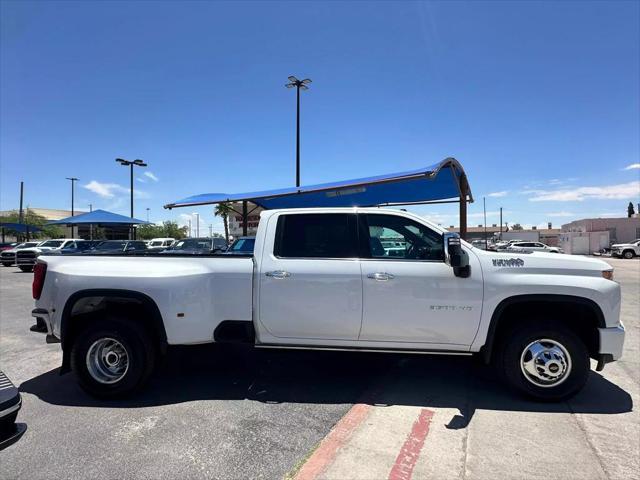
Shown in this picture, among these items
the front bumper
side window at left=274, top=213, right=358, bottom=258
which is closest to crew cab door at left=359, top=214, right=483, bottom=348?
side window at left=274, top=213, right=358, bottom=258

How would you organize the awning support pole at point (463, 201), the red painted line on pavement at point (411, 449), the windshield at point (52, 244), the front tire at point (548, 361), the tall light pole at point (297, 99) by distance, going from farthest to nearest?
the windshield at point (52, 244), the tall light pole at point (297, 99), the awning support pole at point (463, 201), the front tire at point (548, 361), the red painted line on pavement at point (411, 449)

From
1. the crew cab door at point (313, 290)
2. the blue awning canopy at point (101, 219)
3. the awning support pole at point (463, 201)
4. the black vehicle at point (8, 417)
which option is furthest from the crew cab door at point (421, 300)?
the blue awning canopy at point (101, 219)

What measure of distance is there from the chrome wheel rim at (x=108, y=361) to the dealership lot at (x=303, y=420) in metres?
0.27

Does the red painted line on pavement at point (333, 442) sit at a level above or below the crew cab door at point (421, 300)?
below

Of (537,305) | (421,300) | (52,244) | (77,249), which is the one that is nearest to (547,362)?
(537,305)

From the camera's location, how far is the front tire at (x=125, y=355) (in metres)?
4.25

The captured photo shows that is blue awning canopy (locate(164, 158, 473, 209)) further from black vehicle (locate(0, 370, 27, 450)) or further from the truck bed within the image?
black vehicle (locate(0, 370, 27, 450))

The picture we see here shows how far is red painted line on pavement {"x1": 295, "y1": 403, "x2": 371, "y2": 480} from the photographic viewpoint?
300 cm

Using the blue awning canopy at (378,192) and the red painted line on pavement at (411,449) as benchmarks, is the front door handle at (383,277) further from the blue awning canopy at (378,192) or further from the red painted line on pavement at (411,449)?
the blue awning canopy at (378,192)

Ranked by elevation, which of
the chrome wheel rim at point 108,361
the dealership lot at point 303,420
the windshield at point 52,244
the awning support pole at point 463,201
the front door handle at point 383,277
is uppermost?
the awning support pole at point 463,201

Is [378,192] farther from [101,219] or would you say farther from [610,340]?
[101,219]

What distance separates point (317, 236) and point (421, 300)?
124cm

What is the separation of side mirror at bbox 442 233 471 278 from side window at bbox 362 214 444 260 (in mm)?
145

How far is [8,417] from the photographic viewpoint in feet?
7.14
